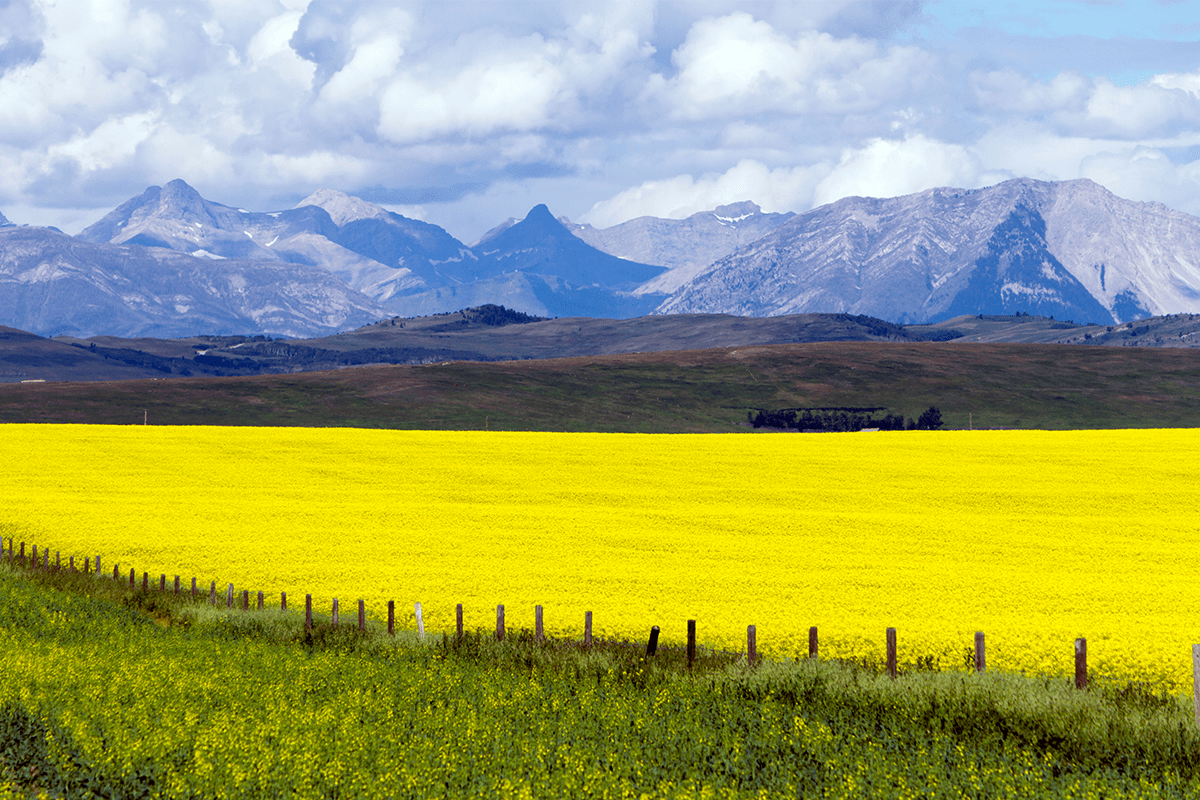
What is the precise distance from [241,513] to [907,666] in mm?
30681

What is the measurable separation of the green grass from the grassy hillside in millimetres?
132255

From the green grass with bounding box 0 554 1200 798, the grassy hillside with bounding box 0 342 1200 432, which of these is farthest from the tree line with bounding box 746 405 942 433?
the green grass with bounding box 0 554 1200 798

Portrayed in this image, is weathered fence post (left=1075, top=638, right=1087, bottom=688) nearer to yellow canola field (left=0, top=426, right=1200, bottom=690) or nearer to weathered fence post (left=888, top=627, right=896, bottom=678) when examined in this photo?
yellow canola field (left=0, top=426, right=1200, bottom=690)

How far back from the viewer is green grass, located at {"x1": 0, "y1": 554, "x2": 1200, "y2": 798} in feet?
43.1

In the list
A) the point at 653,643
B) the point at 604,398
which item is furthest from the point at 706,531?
the point at 604,398

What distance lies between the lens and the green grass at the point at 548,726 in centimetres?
1312

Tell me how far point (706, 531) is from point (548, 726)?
23776 mm

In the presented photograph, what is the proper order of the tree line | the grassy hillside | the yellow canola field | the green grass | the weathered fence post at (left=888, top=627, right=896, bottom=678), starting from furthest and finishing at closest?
1. the tree line
2. the grassy hillside
3. the yellow canola field
4. the weathered fence post at (left=888, top=627, right=896, bottom=678)
5. the green grass

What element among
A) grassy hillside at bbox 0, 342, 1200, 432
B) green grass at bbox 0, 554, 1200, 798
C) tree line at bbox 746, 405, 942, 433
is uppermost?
grassy hillside at bbox 0, 342, 1200, 432

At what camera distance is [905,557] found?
109ft

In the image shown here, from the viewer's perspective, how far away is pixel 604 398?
179 m

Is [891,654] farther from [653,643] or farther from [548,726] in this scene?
[548,726]

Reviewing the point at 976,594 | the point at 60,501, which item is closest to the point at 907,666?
the point at 976,594

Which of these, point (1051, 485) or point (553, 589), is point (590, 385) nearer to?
point (1051, 485)
